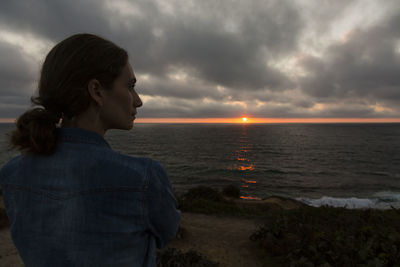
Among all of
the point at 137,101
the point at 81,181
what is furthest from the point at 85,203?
the point at 137,101

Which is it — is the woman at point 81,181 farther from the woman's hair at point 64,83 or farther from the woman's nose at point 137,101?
the woman's nose at point 137,101

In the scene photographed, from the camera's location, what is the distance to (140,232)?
1039 millimetres

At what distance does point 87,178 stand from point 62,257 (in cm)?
36

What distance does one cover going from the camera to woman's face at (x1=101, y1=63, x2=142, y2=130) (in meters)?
1.21

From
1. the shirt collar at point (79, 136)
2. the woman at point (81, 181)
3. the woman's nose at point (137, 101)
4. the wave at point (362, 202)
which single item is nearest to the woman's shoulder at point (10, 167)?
the woman at point (81, 181)

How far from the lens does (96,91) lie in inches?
45.5

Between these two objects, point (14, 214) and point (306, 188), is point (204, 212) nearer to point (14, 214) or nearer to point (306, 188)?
point (14, 214)

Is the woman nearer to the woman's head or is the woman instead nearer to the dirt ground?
the woman's head

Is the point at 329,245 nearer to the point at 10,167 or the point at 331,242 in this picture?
the point at 331,242

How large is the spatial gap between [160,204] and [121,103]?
24.4 inches

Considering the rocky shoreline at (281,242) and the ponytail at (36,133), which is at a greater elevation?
the ponytail at (36,133)

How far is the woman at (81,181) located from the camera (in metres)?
0.93

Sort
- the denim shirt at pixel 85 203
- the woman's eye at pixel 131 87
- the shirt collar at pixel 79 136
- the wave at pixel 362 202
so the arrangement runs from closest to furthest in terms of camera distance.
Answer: the denim shirt at pixel 85 203, the shirt collar at pixel 79 136, the woman's eye at pixel 131 87, the wave at pixel 362 202

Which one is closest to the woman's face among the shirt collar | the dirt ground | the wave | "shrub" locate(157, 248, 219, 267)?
the shirt collar
